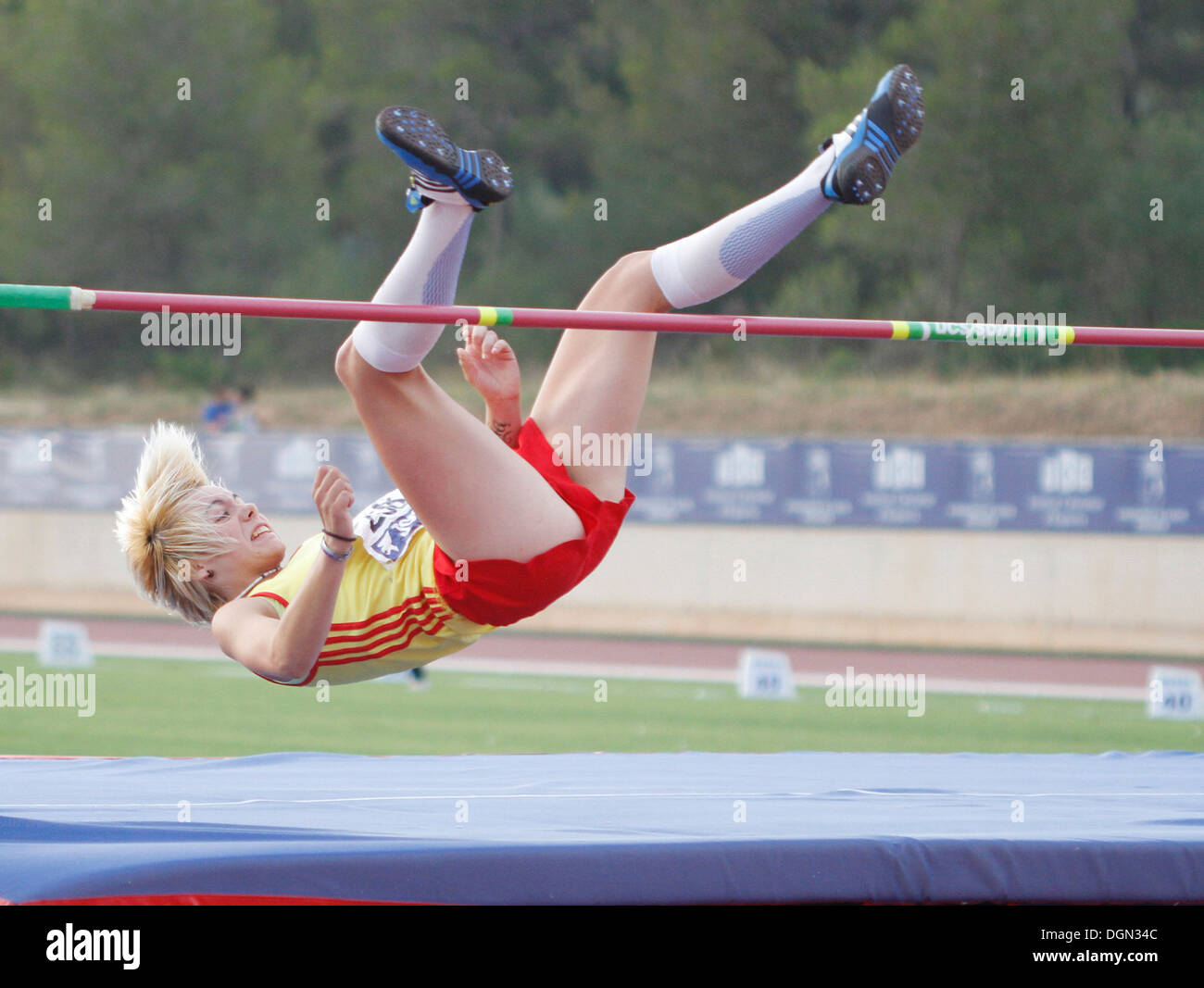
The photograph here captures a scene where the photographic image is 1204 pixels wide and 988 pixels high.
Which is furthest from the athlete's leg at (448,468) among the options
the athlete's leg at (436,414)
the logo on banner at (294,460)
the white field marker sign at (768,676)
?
the logo on banner at (294,460)

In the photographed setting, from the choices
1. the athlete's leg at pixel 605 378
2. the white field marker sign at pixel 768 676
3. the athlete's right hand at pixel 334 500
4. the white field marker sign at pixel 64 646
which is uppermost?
the athlete's leg at pixel 605 378

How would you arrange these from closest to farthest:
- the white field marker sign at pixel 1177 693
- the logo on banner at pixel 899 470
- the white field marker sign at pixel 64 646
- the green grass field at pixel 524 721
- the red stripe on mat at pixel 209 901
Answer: the red stripe on mat at pixel 209 901 → the green grass field at pixel 524 721 → the white field marker sign at pixel 1177 693 → the white field marker sign at pixel 64 646 → the logo on banner at pixel 899 470

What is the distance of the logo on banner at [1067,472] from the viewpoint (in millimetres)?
10711

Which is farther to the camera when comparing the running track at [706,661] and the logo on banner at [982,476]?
the logo on banner at [982,476]

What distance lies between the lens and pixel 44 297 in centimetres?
259

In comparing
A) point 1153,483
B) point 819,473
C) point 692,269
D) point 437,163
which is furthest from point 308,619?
point 1153,483

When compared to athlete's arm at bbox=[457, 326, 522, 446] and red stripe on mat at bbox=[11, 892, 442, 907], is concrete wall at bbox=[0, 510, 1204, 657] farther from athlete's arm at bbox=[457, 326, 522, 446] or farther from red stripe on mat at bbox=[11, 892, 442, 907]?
red stripe on mat at bbox=[11, 892, 442, 907]

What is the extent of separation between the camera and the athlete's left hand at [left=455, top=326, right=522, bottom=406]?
10.6ft

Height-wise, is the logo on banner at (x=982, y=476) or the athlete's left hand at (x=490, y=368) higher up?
the logo on banner at (x=982, y=476)

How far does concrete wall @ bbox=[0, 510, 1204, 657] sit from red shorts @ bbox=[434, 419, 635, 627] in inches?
332

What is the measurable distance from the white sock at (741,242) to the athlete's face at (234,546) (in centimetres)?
97

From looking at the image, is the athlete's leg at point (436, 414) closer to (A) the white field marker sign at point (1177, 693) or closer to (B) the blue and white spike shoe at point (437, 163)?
(B) the blue and white spike shoe at point (437, 163)

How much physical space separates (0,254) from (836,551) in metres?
14.4
